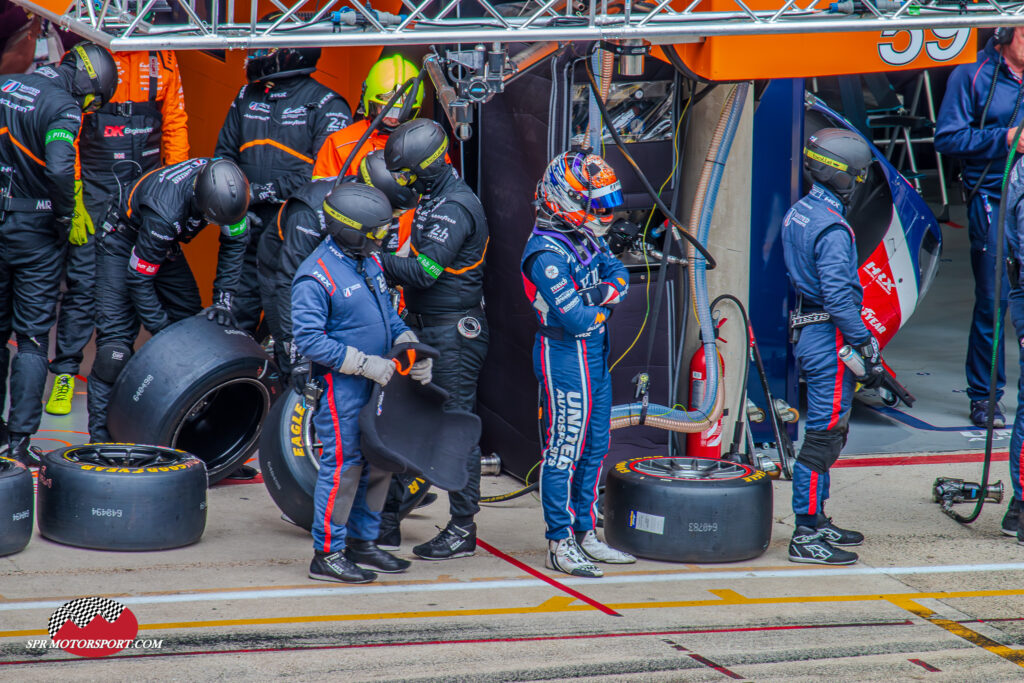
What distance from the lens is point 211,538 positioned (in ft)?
22.0

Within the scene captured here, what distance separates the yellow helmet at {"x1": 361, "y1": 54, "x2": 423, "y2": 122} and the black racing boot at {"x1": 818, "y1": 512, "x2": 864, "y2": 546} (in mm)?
3415

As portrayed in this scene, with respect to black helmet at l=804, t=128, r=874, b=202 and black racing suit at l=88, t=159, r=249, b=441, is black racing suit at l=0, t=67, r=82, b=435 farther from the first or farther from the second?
black helmet at l=804, t=128, r=874, b=202

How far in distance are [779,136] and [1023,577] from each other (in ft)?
11.1

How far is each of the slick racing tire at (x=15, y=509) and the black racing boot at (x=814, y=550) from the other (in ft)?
12.6

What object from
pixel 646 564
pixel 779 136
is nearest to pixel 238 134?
pixel 779 136

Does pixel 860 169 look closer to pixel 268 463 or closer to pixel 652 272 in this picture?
pixel 652 272

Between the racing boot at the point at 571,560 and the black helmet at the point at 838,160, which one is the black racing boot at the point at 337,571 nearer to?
the racing boot at the point at 571,560

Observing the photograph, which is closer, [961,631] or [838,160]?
[961,631]

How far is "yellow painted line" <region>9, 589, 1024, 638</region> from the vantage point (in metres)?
5.46

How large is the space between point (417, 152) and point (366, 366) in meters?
1.19

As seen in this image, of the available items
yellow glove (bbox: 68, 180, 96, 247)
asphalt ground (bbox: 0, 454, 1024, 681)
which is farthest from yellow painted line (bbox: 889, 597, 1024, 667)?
yellow glove (bbox: 68, 180, 96, 247)

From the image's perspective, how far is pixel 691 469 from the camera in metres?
6.71

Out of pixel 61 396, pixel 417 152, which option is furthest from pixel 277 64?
pixel 61 396

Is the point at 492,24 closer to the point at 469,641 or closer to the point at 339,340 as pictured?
the point at 339,340
